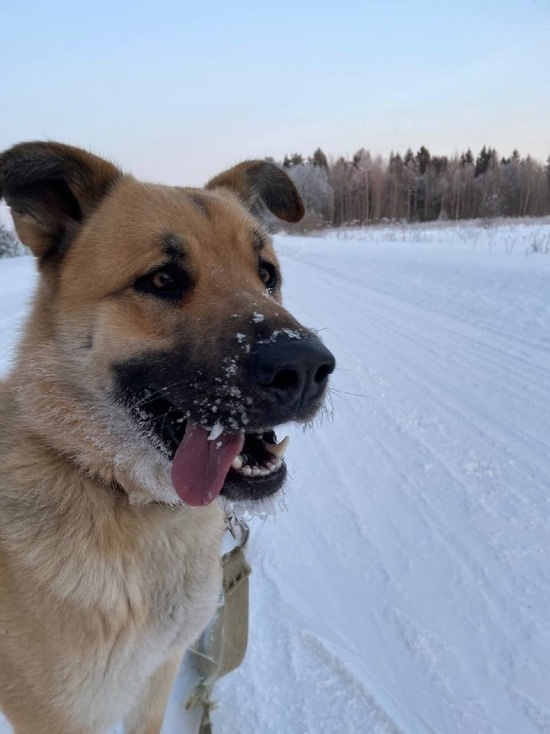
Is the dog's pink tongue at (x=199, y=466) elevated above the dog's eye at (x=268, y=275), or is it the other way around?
the dog's eye at (x=268, y=275)

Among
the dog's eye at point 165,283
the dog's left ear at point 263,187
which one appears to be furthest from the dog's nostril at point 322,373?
the dog's left ear at point 263,187

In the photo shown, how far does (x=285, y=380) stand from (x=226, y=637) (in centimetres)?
142

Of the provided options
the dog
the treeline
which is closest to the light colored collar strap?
the dog

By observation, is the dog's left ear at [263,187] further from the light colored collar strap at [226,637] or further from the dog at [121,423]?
the light colored collar strap at [226,637]

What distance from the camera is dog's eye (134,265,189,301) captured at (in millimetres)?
1908

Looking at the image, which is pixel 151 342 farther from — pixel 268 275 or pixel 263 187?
pixel 263 187

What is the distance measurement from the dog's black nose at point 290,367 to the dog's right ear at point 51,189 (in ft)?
3.31

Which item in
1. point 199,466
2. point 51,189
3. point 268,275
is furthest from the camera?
point 268,275

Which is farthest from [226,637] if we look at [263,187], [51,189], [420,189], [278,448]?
[420,189]

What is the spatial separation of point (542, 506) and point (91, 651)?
2.79m

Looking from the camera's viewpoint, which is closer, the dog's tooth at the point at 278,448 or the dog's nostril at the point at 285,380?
the dog's nostril at the point at 285,380

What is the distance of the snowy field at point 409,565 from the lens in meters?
2.22

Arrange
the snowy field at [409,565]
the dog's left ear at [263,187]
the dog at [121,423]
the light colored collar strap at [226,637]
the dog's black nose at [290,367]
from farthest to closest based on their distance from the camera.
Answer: the dog's left ear at [263,187] → the light colored collar strap at [226,637] → the snowy field at [409,565] → the dog at [121,423] → the dog's black nose at [290,367]

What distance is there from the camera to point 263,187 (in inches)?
115
